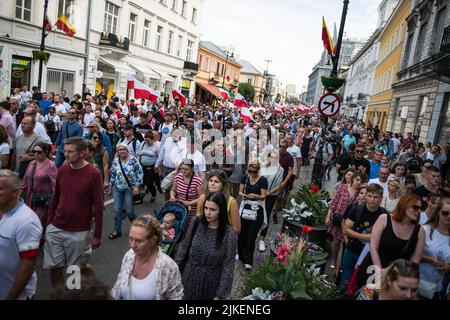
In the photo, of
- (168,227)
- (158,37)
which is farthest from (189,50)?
(168,227)

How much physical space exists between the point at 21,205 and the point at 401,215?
11.2 ft

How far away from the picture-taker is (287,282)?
354 centimetres

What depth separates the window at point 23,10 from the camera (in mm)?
17922

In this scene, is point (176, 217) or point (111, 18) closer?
point (176, 217)

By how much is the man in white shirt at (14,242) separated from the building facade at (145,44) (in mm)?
21029

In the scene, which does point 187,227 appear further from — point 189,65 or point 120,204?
point 189,65

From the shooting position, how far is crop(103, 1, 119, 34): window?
24908 millimetres

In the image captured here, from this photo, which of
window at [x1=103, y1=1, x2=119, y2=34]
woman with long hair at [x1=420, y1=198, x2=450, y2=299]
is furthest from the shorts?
window at [x1=103, y1=1, x2=119, y2=34]

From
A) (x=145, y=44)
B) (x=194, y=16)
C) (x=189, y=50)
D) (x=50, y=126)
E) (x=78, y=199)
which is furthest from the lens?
(x=189, y=50)

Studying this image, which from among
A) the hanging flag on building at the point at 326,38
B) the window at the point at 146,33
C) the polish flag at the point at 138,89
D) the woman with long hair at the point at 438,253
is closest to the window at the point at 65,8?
the window at the point at 146,33

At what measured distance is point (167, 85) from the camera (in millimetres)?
36344

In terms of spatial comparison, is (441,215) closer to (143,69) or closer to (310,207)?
(310,207)

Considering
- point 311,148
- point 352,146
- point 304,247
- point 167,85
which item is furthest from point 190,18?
point 304,247

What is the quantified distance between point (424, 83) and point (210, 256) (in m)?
19.2
